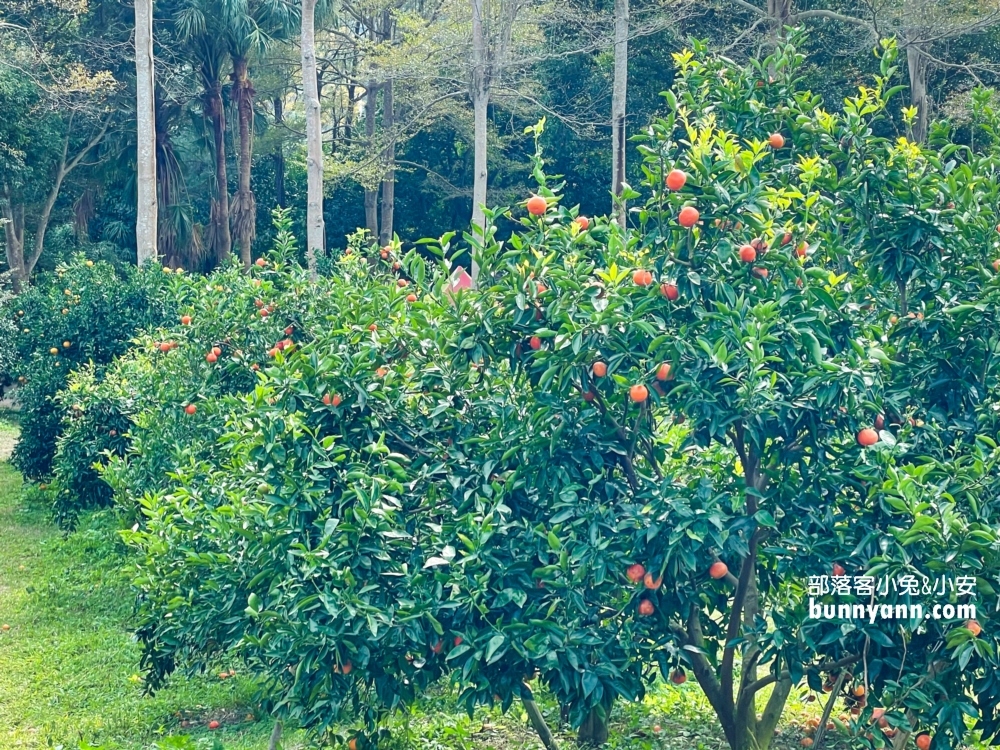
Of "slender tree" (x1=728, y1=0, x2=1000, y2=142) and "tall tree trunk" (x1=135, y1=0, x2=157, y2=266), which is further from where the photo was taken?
"slender tree" (x1=728, y1=0, x2=1000, y2=142)

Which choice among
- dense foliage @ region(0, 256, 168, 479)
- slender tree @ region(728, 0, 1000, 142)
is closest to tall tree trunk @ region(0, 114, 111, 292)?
dense foliage @ region(0, 256, 168, 479)

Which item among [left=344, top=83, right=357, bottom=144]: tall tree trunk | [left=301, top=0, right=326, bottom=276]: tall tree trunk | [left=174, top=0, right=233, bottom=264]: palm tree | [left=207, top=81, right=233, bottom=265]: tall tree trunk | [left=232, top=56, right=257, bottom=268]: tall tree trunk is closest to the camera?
[left=301, top=0, right=326, bottom=276]: tall tree trunk

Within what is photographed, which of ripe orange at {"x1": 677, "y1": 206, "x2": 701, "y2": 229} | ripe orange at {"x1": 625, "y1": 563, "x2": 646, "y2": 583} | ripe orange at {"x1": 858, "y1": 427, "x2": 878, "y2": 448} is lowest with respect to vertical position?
ripe orange at {"x1": 625, "y1": 563, "x2": 646, "y2": 583}

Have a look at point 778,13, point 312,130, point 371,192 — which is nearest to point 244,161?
point 371,192

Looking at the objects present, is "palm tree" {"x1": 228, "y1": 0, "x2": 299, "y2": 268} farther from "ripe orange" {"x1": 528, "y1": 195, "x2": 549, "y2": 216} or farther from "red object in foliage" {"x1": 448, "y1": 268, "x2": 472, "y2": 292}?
"ripe orange" {"x1": 528, "y1": 195, "x2": 549, "y2": 216}

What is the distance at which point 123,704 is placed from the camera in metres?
7.02

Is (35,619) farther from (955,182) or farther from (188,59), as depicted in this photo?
(188,59)

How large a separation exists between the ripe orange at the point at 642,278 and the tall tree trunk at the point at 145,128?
543 inches

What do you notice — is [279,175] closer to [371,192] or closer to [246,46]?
[371,192]

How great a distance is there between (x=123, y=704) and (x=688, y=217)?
5.22m

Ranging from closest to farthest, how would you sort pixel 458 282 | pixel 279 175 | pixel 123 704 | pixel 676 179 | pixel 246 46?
pixel 676 179, pixel 458 282, pixel 123 704, pixel 246 46, pixel 279 175

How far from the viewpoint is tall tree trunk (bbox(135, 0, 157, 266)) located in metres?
16.6

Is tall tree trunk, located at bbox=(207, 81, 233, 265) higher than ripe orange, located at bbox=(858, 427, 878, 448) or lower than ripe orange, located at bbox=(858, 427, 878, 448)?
higher

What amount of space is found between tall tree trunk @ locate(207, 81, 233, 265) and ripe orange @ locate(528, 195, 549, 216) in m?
21.2
